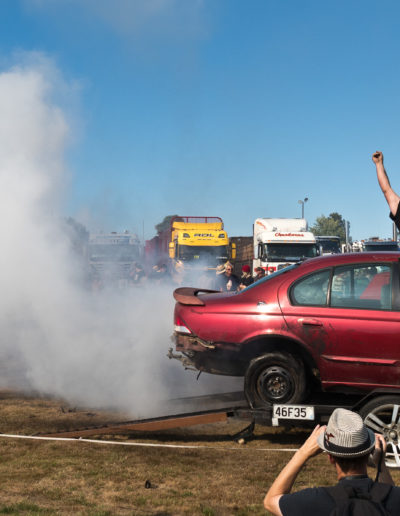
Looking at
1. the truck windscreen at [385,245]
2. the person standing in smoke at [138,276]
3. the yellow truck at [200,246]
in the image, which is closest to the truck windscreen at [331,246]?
the truck windscreen at [385,245]

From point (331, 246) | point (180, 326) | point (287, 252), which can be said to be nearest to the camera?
point (180, 326)

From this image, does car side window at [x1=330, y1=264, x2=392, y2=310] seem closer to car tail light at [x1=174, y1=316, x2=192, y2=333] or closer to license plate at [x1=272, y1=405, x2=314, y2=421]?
license plate at [x1=272, y1=405, x2=314, y2=421]

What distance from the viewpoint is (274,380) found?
5.83 metres

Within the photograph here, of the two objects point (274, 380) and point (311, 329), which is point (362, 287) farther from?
point (274, 380)

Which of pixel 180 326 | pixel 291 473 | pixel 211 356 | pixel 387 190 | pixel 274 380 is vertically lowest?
pixel 274 380

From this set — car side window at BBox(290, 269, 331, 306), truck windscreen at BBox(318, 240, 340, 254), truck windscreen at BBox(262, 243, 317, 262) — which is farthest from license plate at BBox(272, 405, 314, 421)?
truck windscreen at BBox(318, 240, 340, 254)

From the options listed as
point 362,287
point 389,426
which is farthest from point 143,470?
point 362,287

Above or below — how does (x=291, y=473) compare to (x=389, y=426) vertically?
above

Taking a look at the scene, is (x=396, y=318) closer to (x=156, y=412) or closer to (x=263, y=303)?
(x=263, y=303)

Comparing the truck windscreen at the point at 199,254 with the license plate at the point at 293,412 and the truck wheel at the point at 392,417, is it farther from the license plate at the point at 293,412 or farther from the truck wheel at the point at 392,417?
the truck wheel at the point at 392,417

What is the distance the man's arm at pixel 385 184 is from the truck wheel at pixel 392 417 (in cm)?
224

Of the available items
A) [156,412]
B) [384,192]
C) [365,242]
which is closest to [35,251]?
[156,412]

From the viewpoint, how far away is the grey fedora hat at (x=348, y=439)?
7.05 feet

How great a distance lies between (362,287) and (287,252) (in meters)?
16.1
